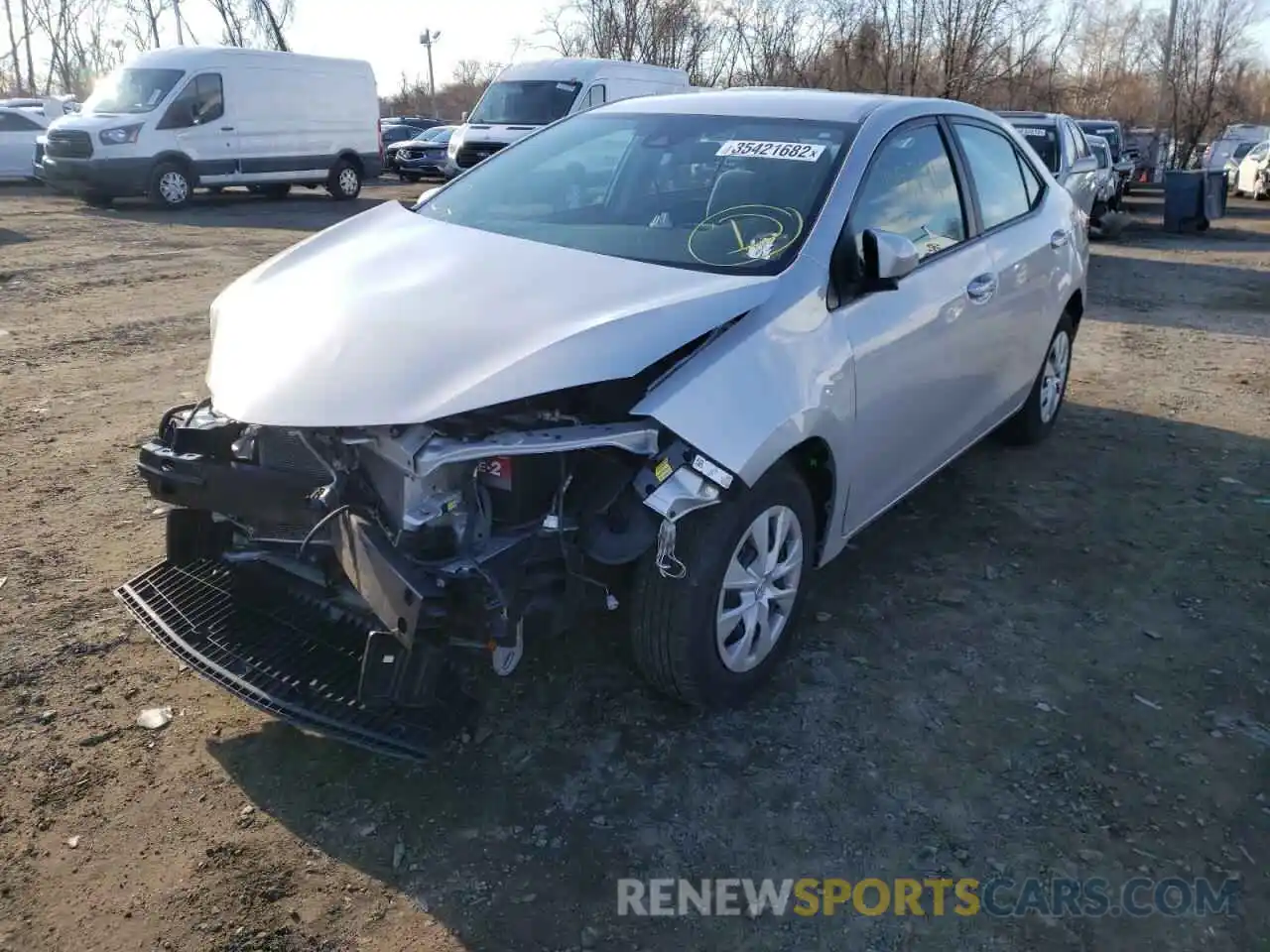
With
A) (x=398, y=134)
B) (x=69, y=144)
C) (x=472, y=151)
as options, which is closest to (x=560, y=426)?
→ (x=472, y=151)

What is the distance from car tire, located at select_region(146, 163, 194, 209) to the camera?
682 inches

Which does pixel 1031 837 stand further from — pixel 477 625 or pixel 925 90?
pixel 925 90

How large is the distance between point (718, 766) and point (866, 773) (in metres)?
0.43

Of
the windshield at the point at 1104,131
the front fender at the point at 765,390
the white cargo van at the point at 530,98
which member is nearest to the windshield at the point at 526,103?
the white cargo van at the point at 530,98

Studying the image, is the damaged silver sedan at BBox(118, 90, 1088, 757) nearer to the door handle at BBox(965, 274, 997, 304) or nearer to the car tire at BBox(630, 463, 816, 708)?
the car tire at BBox(630, 463, 816, 708)

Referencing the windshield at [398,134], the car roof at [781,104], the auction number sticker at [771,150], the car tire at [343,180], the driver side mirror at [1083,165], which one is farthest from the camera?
the windshield at [398,134]

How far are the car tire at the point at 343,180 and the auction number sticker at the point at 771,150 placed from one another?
17.7 m

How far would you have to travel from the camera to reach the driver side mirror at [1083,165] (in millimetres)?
11464

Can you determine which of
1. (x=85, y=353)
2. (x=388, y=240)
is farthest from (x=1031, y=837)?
(x=85, y=353)

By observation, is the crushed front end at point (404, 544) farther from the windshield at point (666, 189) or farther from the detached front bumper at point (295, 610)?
the windshield at point (666, 189)

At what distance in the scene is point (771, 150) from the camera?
3.91 metres

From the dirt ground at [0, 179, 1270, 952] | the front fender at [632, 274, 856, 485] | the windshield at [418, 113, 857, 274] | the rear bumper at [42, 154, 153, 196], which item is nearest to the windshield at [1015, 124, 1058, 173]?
the dirt ground at [0, 179, 1270, 952]

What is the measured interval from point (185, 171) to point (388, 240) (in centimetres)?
1595

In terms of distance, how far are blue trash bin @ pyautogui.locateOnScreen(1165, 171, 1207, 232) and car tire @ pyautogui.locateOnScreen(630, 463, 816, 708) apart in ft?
56.3
